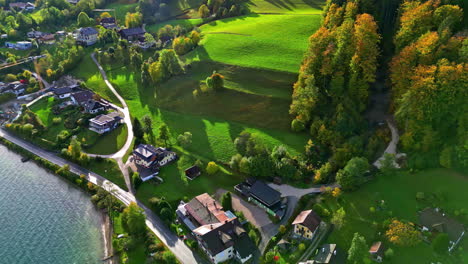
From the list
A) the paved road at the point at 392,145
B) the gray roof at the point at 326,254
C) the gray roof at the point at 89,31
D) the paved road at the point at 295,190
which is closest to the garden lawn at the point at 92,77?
the gray roof at the point at 89,31

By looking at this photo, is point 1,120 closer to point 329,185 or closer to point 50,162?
point 50,162

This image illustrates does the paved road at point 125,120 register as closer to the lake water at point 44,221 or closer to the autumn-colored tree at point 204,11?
the lake water at point 44,221

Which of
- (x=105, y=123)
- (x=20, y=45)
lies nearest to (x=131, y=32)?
(x=20, y=45)

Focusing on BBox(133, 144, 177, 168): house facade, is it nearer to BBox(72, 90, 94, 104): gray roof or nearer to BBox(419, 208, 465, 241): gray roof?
BBox(72, 90, 94, 104): gray roof

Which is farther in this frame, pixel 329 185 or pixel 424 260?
pixel 329 185

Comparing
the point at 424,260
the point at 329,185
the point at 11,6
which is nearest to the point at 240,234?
the point at 329,185

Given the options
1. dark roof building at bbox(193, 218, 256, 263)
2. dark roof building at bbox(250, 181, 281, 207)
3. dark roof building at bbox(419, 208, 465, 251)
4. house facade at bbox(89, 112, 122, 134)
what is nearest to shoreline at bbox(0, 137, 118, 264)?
house facade at bbox(89, 112, 122, 134)

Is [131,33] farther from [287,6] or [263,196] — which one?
[263,196]
